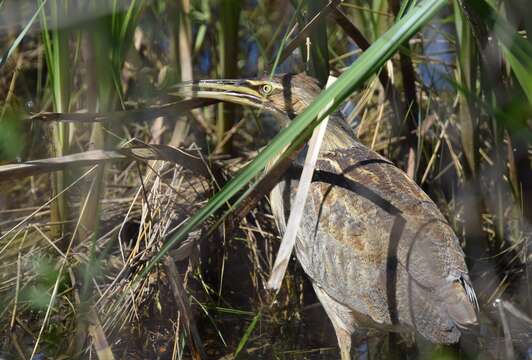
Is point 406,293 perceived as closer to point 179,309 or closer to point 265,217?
point 179,309

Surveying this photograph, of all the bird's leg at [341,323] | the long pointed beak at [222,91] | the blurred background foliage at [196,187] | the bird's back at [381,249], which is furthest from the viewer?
the long pointed beak at [222,91]

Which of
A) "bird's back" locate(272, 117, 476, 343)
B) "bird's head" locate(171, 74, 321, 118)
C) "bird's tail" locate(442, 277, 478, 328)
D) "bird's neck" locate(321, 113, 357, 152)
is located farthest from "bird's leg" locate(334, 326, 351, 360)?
"bird's head" locate(171, 74, 321, 118)

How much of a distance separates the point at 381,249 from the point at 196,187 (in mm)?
1123

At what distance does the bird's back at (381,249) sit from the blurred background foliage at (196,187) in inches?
10.6

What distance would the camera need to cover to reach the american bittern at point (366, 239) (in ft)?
9.27

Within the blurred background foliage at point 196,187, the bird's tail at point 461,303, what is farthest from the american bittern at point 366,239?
the blurred background foliage at point 196,187

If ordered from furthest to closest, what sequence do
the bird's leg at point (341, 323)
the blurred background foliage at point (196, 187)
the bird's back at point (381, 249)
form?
the bird's leg at point (341, 323), the blurred background foliage at point (196, 187), the bird's back at point (381, 249)

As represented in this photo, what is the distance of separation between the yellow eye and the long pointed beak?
0.08ft

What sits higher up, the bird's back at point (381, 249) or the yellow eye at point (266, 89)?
the yellow eye at point (266, 89)

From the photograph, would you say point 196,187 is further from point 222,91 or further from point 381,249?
point 381,249

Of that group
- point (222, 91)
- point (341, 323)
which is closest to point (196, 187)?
point (222, 91)

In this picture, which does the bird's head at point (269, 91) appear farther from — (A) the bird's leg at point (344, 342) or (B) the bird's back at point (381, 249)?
(A) the bird's leg at point (344, 342)

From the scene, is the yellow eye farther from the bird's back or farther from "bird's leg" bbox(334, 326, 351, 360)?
"bird's leg" bbox(334, 326, 351, 360)

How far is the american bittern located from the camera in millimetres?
2824
